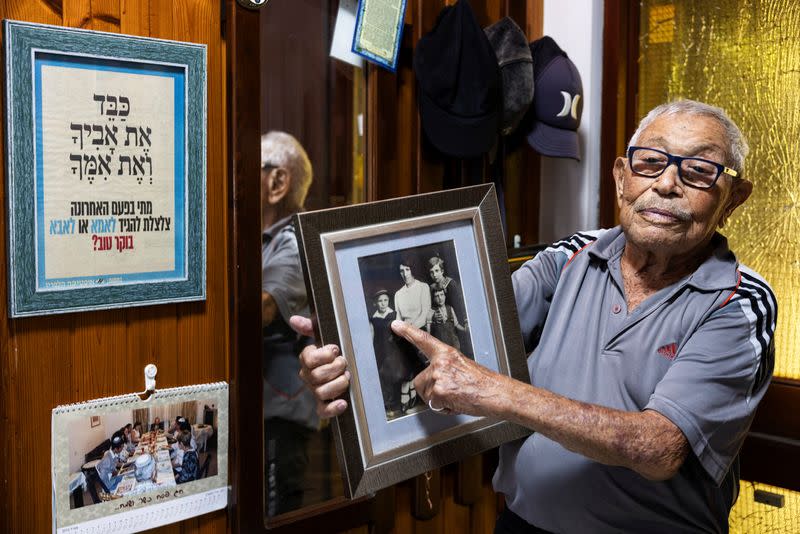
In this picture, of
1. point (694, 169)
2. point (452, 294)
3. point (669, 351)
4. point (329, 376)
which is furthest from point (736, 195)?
point (329, 376)

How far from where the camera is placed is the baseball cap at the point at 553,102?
81.8 inches

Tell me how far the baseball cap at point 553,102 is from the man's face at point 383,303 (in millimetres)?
1117

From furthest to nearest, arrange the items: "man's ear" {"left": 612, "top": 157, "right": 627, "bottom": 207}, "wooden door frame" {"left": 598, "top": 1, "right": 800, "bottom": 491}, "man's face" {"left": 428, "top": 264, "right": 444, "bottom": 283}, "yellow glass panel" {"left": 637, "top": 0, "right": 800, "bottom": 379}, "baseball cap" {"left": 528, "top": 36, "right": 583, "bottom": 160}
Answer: "wooden door frame" {"left": 598, "top": 1, "right": 800, "bottom": 491} < "baseball cap" {"left": 528, "top": 36, "right": 583, "bottom": 160} < "yellow glass panel" {"left": 637, "top": 0, "right": 800, "bottom": 379} < "man's ear" {"left": 612, "top": 157, "right": 627, "bottom": 207} < "man's face" {"left": 428, "top": 264, "right": 444, "bottom": 283}

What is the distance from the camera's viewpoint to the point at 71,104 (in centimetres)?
137

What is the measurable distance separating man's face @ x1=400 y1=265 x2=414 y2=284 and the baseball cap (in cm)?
107

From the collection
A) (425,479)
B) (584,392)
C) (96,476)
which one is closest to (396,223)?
(584,392)

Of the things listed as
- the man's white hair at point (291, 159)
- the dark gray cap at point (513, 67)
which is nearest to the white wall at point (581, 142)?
the dark gray cap at point (513, 67)

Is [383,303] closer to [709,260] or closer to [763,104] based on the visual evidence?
[709,260]

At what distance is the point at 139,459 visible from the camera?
1523 millimetres

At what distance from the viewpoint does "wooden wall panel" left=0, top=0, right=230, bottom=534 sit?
1.37 m

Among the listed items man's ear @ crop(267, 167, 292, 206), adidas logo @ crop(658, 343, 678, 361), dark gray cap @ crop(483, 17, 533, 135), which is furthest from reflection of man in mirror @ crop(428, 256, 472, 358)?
dark gray cap @ crop(483, 17, 533, 135)

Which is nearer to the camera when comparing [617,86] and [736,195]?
[736,195]

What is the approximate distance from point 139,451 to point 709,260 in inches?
47.1

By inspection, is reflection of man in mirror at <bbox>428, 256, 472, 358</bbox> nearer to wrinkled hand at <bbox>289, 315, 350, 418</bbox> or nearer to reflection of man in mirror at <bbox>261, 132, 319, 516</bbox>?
wrinkled hand at <bbox>289, 315, 350, 418</bbox>
